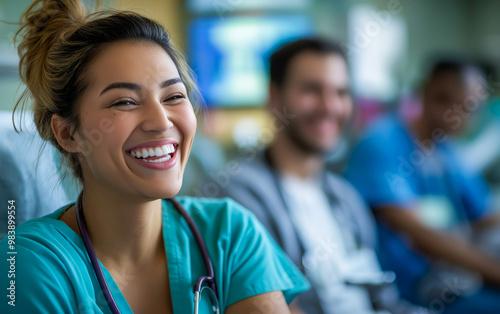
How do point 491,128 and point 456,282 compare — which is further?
point 491,128

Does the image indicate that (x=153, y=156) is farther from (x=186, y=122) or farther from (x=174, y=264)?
(x=174, y=264)

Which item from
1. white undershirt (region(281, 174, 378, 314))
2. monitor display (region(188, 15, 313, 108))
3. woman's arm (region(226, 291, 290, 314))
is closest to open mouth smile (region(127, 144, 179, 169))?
woman's arm (region(226, 291, 290, 314))

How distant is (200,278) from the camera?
73 centimetres

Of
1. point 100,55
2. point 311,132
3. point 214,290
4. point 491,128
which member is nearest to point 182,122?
point 100,55

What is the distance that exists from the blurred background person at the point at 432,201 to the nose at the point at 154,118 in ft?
3.37

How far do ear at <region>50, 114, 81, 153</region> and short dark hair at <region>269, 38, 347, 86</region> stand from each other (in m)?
0.88

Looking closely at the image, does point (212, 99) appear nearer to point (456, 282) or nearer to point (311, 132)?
point (311, 132)

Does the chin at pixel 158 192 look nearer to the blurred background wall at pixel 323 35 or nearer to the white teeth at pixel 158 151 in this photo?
the white teeth at pixel 158 151

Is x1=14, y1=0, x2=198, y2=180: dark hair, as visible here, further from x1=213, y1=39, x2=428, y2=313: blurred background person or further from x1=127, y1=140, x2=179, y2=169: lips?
x1=213, y1=39, x2=428, y2=313: blurred background person

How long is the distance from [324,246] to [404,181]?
425 mm

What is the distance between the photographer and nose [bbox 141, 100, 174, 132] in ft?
2.30

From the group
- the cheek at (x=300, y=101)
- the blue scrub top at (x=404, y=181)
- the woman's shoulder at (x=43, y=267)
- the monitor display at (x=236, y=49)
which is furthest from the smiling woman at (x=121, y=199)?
the monitor display at (x=236, y=49)

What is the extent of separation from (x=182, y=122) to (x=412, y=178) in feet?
3.85

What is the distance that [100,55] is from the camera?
721 mm
